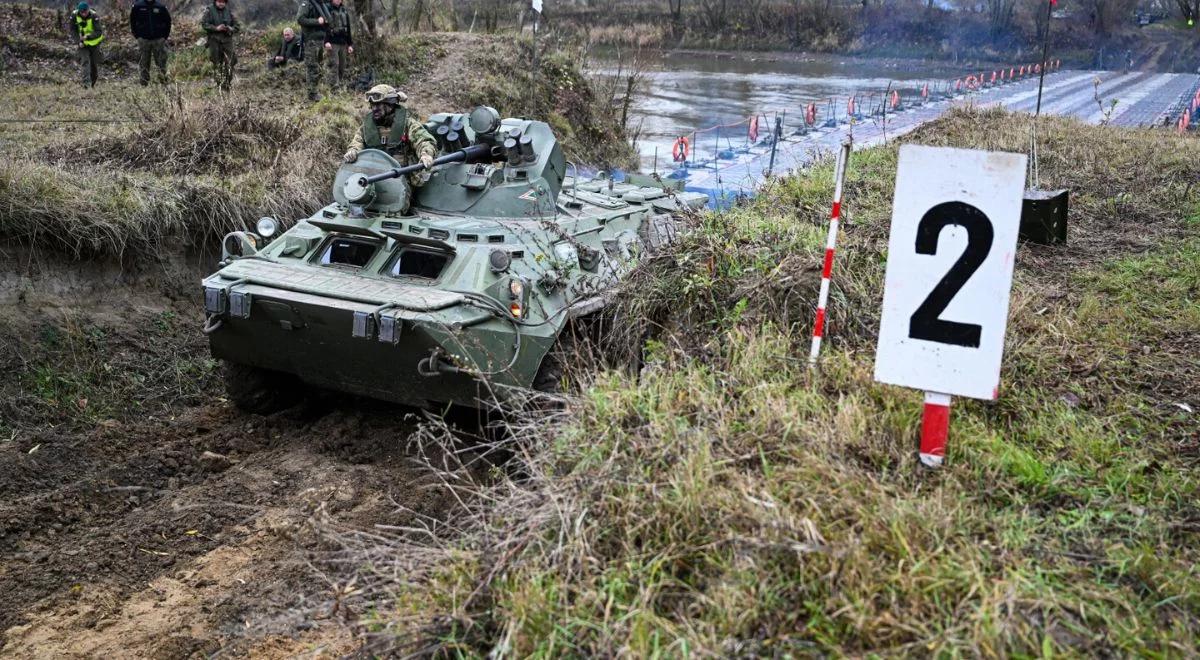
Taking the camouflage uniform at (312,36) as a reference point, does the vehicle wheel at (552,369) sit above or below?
below

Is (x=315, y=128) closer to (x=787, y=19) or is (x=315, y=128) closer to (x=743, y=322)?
(x=743, y=322)

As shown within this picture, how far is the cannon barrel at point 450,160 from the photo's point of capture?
25.0 ft

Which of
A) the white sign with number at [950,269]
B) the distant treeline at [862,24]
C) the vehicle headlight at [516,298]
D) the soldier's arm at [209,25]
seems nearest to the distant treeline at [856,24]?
the distant treeline at [862,24]

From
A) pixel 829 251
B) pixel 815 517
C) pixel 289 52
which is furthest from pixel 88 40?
pixel 815 517

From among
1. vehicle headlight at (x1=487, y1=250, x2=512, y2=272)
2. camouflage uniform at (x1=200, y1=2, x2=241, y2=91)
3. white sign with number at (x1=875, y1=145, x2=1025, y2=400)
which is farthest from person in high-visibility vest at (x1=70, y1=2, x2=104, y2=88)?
white sign with number at (x1=875, y1=145, x2=1025, y2=400)

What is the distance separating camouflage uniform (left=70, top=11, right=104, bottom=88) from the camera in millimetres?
14555

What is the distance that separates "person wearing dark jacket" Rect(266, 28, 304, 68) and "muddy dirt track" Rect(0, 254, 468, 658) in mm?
6092

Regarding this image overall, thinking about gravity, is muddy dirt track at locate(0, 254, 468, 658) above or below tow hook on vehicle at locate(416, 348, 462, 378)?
below

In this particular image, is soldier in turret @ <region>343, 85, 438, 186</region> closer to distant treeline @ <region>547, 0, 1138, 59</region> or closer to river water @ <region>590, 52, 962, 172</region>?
river water @ <region>590, 52, 962, 172</region>

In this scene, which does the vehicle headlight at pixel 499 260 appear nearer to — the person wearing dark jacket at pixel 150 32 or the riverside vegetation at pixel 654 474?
the riverside vegetation at pixel 654 474

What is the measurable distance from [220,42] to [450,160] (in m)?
7.77

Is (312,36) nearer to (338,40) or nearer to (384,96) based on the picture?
(338,40)

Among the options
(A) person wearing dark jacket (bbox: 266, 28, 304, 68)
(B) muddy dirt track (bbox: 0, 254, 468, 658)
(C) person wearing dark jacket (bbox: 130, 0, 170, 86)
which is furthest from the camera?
(A) person wearing dark jacket (bbox: 266, 28, 304, 68)

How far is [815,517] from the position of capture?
384 centimetres
